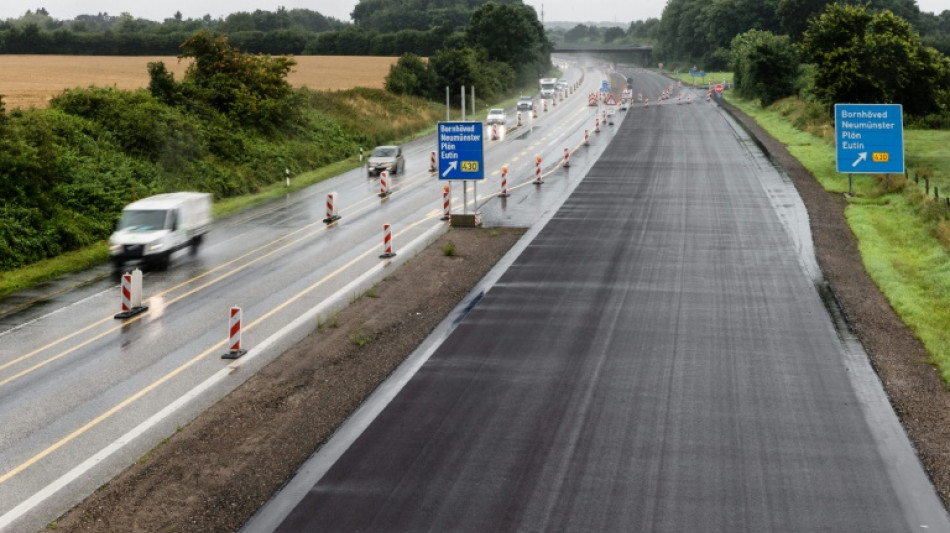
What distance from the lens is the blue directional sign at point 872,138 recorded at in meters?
39.2

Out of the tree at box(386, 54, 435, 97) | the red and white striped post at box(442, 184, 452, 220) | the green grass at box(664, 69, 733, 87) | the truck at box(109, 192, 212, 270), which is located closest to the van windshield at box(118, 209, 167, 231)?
the truck at box(109, 192, 212, 270)

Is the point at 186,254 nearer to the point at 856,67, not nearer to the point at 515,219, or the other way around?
the point at 515,219

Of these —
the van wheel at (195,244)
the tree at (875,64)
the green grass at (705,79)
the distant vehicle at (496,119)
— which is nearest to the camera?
the van wheel at (195,244)

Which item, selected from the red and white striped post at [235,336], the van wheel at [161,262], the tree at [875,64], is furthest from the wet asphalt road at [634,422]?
the tree at [875,64]

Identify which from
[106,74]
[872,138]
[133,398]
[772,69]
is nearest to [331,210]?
[133,398]

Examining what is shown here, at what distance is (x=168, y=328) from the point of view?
2241 centimetres

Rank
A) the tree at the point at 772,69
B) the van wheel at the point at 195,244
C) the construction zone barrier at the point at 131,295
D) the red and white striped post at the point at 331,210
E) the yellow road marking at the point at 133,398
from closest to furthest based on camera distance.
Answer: the yellow road marking at the point at 133,398, the construction zone barrier at the point at 131,295, the van wheel at the point at 195,244, the red and white striped post at the point at 331,210, the tree at the point at 772,69

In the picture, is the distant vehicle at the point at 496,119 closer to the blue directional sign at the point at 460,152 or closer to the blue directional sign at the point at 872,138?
the blue directional sign at the point at 872,138

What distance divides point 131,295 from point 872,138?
95.7 ft

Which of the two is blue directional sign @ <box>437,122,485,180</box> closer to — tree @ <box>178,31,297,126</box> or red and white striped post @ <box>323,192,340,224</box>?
red and white striped post @ <box>323,192,340,224</box>

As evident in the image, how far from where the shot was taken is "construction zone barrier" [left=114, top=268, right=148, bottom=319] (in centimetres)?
2369

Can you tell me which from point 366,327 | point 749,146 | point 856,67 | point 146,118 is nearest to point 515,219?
point 366,327

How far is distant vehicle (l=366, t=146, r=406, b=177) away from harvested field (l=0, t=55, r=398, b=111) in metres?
16.9

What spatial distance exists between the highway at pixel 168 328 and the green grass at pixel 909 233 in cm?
1154
